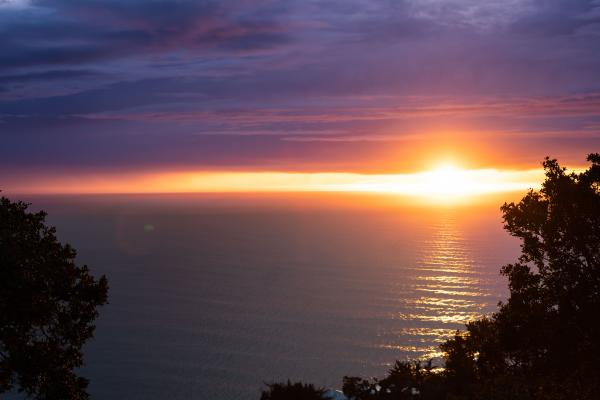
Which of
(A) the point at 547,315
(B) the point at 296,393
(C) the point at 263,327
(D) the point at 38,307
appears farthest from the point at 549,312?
(C) the point at 263,327

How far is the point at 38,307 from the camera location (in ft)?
73.1

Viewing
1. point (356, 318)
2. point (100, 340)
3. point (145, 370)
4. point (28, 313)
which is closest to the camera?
point (28, 313)

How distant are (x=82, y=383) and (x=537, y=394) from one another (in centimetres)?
1901

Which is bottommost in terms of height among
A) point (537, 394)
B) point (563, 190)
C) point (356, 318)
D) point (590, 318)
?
point (537, 394)

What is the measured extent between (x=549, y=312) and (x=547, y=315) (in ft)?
1.51

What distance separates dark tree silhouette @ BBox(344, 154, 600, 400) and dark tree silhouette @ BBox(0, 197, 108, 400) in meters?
12.3

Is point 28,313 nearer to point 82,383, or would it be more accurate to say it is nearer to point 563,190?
point 82,383

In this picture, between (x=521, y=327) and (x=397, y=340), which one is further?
(x=397, y=340)

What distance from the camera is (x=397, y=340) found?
121375mm

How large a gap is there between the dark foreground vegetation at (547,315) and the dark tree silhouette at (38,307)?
881 cm

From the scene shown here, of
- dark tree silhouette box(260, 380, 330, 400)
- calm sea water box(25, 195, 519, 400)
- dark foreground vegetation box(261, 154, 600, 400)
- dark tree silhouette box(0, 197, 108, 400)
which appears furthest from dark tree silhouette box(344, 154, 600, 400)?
calm sea water box(25, 195, 519, 400)

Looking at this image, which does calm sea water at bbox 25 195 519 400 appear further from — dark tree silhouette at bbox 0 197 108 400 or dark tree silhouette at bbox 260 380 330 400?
dark tree silhouette at bbox 260 380 330 400

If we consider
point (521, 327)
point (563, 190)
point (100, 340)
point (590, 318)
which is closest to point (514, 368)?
point (521, 327)

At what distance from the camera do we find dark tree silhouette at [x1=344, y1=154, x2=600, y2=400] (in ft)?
78.2
